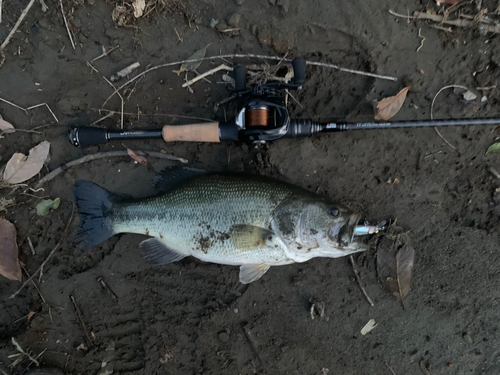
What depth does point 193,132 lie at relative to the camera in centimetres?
274

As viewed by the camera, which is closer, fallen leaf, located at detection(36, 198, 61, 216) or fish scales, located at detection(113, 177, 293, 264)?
fish scales, located at detection(113, 177, 293, 264)

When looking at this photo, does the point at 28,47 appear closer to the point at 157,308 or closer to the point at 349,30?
the point at 157,308

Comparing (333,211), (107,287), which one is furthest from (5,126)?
(333,211)

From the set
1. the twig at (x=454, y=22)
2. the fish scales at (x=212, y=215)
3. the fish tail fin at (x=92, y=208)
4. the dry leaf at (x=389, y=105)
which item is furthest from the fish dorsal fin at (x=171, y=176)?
the twig at (x=454, y=22)

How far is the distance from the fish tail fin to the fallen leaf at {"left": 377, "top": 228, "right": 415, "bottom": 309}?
9.37ft

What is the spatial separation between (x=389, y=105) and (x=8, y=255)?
427 centimetres

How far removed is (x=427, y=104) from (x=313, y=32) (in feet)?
4.65

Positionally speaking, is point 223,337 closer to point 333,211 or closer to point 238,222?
point 238,222

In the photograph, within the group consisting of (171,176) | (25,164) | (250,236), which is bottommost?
(250,236)

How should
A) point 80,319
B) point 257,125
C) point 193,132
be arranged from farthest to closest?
point 80,319, point 193,132, point 257,125

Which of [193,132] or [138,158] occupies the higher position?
[193,132]

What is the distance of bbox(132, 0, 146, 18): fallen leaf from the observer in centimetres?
294

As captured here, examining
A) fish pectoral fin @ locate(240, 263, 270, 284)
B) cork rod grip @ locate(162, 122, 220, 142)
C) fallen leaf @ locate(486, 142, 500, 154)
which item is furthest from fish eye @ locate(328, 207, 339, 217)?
fallen leaf @ locate(486, 142, 500, 154)

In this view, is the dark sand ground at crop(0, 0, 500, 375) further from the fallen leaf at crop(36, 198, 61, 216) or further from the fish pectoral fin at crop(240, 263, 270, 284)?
the fish pectoral fin at crop(240, 263, 270, 284)
